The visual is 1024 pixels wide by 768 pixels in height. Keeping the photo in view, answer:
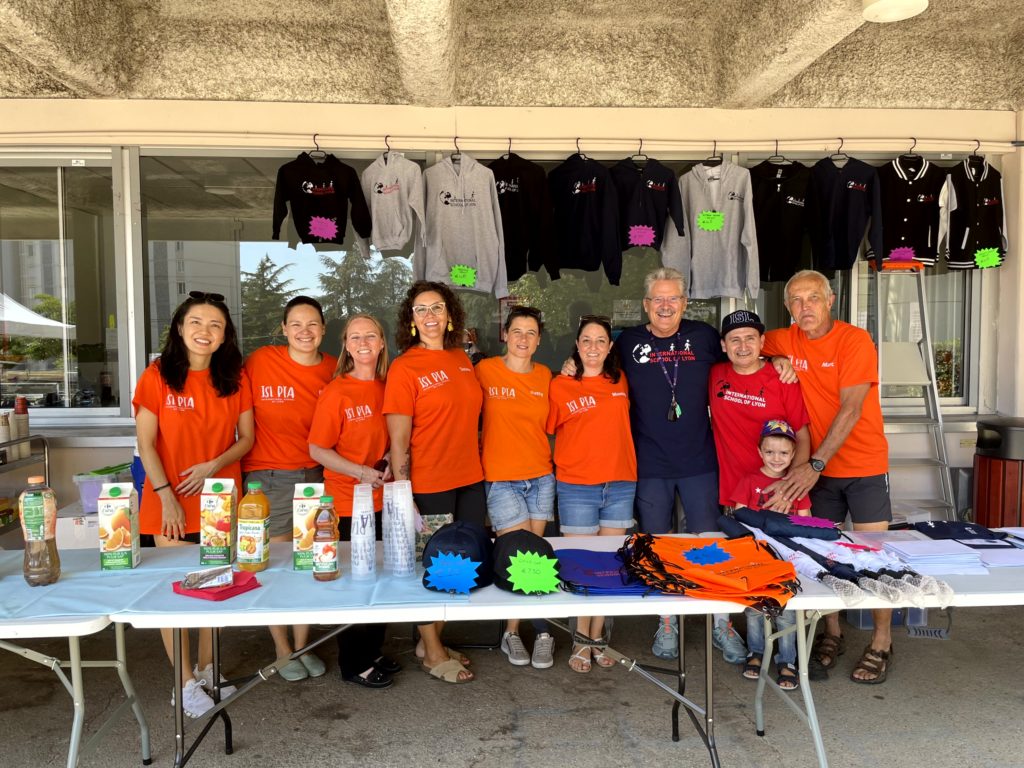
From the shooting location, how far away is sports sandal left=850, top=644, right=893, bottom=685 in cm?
315

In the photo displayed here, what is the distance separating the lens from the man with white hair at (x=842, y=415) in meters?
3.21

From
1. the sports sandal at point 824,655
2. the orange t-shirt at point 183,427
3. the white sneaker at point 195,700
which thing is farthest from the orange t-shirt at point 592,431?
the white sneaker at point 195,700

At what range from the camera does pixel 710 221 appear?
15.0 feet

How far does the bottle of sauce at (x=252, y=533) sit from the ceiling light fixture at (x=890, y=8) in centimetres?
306

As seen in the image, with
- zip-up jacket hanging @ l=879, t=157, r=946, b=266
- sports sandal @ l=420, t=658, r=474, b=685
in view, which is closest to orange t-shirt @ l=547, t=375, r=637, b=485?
sports sandal @ l=420, t=658, r=474, b=685

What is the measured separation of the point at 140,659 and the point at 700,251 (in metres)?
3.72

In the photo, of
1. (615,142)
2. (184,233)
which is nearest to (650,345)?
→ (615,142)

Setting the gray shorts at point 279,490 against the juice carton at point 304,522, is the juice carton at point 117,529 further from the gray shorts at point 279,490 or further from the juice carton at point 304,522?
the gray shorts at point 279,490

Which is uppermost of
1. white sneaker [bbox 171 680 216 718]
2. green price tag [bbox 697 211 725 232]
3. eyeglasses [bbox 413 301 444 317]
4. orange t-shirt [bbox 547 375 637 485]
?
green price tag [bbox 697 211 725 232]

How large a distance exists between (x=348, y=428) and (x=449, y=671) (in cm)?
112

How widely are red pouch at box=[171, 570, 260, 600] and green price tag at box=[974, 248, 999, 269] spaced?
4636 mm

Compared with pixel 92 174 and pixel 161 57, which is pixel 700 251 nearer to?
pixel 161 57

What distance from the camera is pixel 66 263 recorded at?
4715 millimetres

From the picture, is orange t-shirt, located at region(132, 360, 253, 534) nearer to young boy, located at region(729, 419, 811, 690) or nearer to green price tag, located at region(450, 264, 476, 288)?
green price tag, located at region(450, 264, 476, 288)
